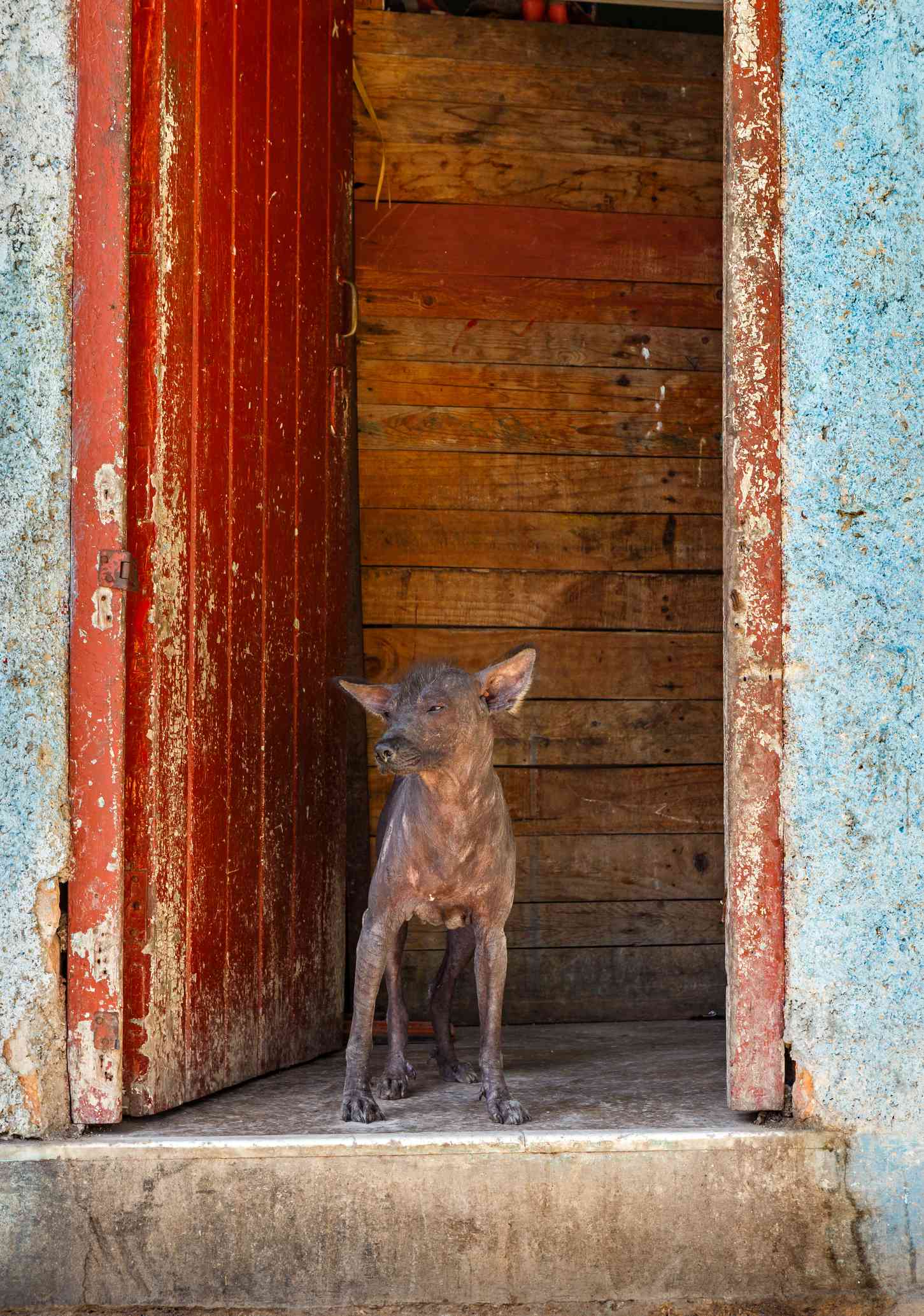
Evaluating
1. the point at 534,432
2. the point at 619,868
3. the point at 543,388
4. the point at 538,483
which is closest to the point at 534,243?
the point at 543,388

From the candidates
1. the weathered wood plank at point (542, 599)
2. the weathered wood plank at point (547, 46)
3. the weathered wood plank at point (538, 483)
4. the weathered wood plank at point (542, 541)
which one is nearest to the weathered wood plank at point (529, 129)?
the weathered wood plank at point (547, 46)

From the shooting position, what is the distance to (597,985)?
5.23 m

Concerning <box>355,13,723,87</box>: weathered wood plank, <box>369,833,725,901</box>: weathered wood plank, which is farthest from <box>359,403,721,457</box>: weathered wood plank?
<box>369,833,725,901</box>: weathered wood plank

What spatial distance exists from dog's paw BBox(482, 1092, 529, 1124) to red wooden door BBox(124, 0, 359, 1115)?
81 centimetres

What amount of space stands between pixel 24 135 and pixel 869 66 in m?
2.20

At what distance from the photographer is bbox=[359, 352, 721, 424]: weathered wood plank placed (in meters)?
5.25

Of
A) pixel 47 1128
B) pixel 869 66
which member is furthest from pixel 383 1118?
pixel 869 66

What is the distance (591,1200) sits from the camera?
11.1 feet

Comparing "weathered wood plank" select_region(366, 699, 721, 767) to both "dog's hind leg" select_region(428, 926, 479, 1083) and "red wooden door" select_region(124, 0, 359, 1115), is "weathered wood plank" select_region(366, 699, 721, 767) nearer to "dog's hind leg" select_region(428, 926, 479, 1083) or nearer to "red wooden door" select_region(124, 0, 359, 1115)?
"red wooden door" select_region(124, 0, 359, 1115)

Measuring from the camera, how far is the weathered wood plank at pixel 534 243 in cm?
523

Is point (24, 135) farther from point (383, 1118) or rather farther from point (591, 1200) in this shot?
point (591, 1200)

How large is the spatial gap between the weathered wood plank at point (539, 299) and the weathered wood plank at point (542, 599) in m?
1.00

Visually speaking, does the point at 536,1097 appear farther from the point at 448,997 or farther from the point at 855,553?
the point at 855,553

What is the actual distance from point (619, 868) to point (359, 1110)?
197 cm
